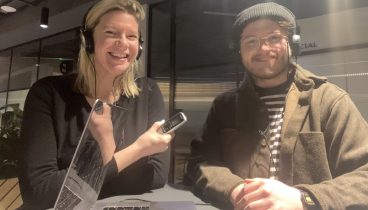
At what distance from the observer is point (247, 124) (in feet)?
3.01

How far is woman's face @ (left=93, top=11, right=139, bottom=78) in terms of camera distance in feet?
3.12

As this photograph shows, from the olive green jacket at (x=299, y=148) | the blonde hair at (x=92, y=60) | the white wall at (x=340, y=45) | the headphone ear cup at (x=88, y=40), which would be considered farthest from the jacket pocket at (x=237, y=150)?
the white wall at (x=340, y=45)

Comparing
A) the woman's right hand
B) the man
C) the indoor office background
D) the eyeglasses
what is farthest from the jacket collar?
the woman's right hand

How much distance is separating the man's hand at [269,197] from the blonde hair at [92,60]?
1.73 feet

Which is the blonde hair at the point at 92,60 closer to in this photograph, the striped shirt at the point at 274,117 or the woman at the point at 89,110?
the woman at the point at 89,110

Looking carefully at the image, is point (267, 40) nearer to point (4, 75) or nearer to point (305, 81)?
point (305, 81)

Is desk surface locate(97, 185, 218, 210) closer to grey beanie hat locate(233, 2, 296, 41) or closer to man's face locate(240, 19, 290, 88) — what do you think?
man's face locate(240, 19, 290, 88)

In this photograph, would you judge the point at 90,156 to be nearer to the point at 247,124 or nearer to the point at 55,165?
the point at 55,165

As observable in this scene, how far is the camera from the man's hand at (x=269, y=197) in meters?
0.63

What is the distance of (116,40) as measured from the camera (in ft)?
3.12

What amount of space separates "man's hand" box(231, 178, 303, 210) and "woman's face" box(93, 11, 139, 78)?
0.55 m

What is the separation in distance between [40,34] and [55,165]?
11.9ft

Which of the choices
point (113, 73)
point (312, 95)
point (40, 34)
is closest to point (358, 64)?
point (312, 95)

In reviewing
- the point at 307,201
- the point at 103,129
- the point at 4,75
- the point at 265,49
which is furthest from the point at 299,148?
the point at 4,75
